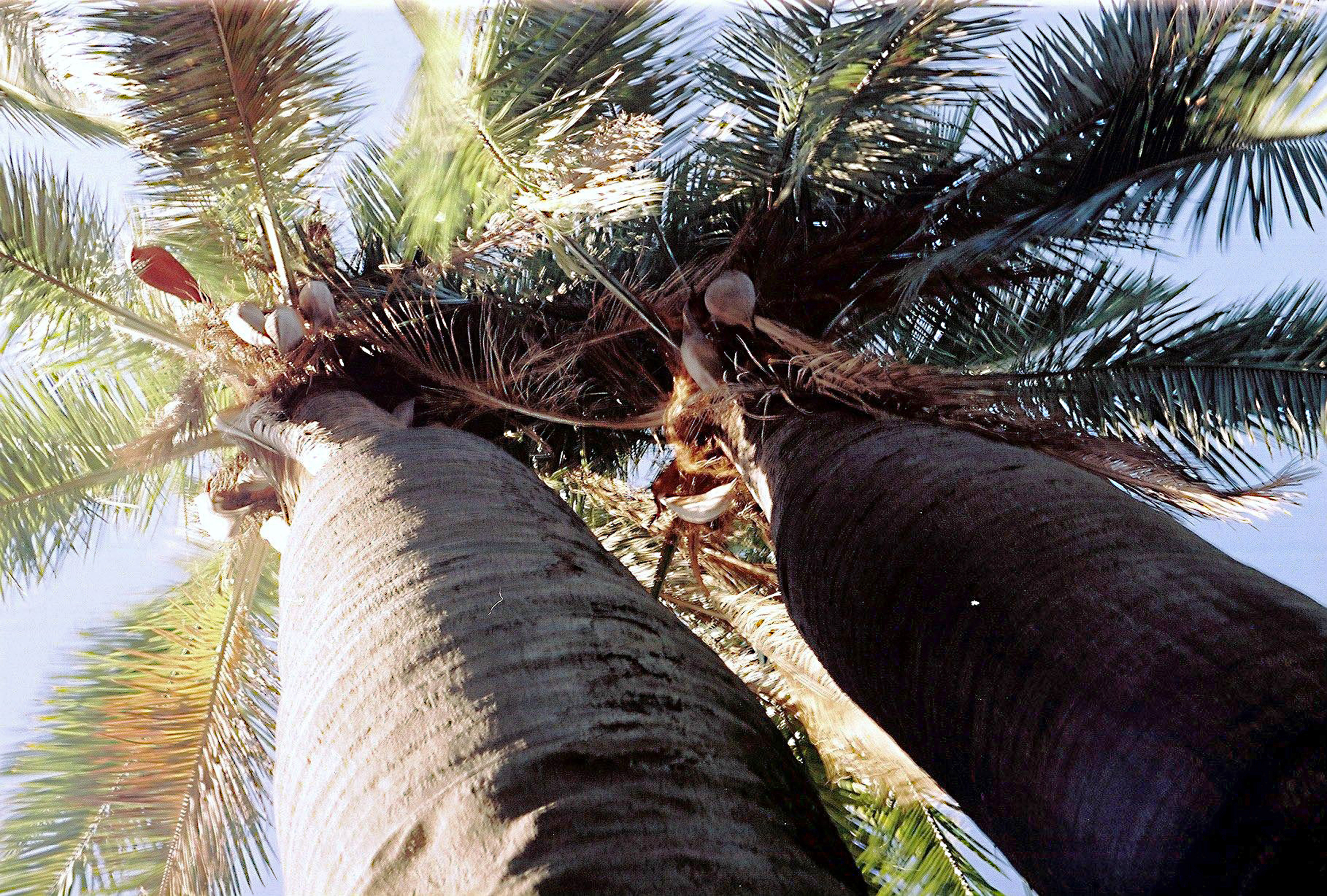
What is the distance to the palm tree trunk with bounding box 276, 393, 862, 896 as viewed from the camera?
1.17 meters

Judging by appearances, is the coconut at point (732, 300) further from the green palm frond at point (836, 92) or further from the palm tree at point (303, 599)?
the palm tree at point (303, 599)

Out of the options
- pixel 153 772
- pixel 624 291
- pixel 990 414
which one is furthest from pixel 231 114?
pixel 990 414

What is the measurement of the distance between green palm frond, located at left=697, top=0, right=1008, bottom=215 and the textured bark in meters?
1.43

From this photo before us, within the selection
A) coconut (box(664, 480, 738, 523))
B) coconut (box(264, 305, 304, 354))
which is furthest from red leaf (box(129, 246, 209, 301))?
coconut (box(664, 480, 738, 523))

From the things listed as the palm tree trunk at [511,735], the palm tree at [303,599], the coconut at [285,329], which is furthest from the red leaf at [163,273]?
the palm tree trunk at [511,735]

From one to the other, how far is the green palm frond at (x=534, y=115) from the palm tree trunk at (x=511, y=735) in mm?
1599

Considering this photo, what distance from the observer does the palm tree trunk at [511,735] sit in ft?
3.83

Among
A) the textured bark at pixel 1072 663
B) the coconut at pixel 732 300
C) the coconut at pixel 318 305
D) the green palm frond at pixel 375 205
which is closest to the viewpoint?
the textured bark at pixel 1072 663

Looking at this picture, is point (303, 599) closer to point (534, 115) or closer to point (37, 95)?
point (534, 115)

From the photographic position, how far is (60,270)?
13.7ft

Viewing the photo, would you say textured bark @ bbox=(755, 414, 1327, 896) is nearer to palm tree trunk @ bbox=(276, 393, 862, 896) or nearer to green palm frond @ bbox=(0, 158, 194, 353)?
palm tree trunk @ bbox=(276, 393, 862, 896)

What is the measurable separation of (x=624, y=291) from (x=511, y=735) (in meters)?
2.24

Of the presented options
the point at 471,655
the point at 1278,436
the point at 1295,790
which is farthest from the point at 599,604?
Answer: the point at 1278,436

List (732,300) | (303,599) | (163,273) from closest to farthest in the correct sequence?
(303,599)
(732,300)
(163,273)
